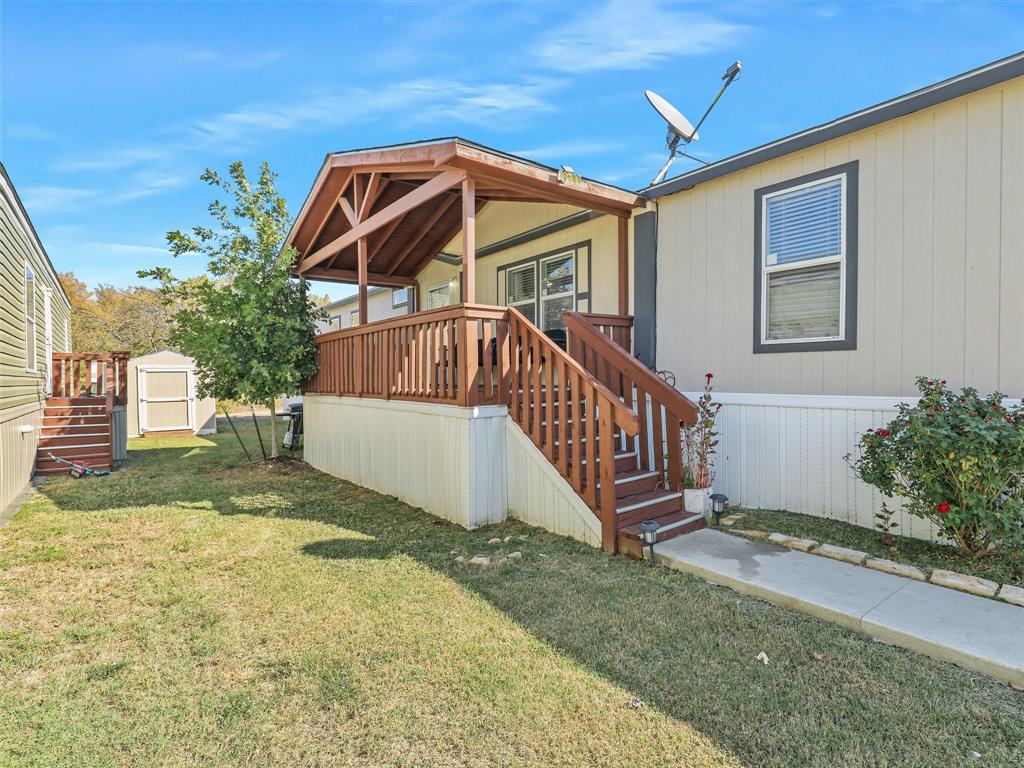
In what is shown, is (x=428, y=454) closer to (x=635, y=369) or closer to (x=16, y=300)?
(x=635, y=369)

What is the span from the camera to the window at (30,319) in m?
7.33

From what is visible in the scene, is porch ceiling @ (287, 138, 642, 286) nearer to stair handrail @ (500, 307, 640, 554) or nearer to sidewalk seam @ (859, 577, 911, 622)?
stair handrail @ (500, 307, 640, 554)

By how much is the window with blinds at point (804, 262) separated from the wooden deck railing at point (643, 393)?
1226 millimetres

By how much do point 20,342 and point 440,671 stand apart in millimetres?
7751

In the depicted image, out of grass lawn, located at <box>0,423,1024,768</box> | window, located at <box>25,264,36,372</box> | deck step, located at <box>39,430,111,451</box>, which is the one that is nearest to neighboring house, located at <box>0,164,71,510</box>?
window, located at <box>25,264,36,372</box>

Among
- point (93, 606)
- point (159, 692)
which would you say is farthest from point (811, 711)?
point (93, 606)

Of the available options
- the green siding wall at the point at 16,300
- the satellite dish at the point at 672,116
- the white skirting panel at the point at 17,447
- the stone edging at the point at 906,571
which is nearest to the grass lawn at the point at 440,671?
the stone edging at the point at 906,571

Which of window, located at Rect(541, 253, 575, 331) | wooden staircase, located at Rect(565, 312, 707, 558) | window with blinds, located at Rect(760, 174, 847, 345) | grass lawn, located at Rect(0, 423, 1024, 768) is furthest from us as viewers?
window, located at Rect(541, 253, 575, 331)

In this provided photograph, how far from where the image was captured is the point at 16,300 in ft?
21.8

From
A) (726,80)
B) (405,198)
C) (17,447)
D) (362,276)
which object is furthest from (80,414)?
(726,80)

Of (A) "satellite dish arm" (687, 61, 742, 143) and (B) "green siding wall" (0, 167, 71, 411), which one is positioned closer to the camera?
(B) "green siding wall" (0, 167, 71, 411)

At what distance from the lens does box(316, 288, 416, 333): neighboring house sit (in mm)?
11164

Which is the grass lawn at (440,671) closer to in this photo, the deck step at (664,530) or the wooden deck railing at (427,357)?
the deck step at (664,530)

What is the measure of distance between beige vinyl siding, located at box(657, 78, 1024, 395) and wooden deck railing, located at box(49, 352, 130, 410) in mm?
10148
